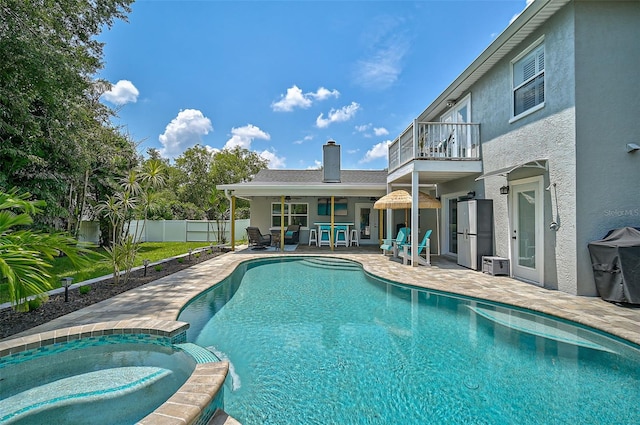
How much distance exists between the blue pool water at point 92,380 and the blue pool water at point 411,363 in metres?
0.70

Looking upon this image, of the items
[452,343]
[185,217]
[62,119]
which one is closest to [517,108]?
[452,343]

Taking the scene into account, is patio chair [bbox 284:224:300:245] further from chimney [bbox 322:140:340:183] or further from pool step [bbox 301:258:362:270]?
pool step [bbox 301:258:362:270]

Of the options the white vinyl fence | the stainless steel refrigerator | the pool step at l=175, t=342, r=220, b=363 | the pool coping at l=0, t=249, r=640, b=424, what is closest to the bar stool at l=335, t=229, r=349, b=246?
the pool coping at l=0, t=249, r=640, b=424

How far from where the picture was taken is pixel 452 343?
4.70 meters

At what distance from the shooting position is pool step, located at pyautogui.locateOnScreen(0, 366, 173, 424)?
3092 mm

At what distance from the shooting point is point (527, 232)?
7.68m

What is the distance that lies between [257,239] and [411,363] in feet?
37.0

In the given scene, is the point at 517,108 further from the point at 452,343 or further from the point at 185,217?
the point at 185,217

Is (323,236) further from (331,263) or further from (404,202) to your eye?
(404,202)

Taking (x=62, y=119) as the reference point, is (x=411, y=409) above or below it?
below

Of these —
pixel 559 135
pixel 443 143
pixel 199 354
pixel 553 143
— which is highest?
pixel 443 143

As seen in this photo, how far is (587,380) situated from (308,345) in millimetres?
3415

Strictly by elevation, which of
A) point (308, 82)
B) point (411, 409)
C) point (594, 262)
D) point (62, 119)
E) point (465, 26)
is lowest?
point (411, 409)

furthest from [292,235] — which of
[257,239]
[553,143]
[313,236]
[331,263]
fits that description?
[553,143]
